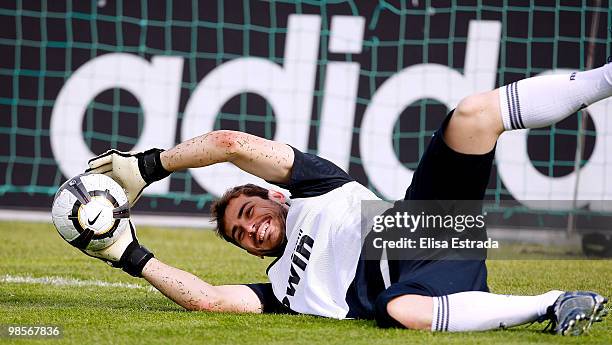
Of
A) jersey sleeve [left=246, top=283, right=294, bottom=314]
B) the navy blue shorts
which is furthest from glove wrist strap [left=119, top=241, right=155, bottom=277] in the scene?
the navy blue shorts

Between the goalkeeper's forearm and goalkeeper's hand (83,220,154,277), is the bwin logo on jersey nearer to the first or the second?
the goalkeeper's forearm

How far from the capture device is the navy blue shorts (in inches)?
147

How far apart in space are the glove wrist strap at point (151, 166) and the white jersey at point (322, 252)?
585mm

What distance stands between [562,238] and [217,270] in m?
3.45

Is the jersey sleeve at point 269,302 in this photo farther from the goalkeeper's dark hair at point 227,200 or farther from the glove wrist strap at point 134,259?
the glove wrist strap at point 134,259

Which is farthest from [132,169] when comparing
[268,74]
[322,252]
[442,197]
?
[268,74]

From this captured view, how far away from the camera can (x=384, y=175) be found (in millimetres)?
9031

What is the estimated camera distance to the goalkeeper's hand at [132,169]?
169 inches

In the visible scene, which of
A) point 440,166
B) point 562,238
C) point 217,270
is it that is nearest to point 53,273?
point 217,270

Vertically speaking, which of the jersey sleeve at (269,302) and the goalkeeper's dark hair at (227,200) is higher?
the goalkeeper's dark hair at (227,200)

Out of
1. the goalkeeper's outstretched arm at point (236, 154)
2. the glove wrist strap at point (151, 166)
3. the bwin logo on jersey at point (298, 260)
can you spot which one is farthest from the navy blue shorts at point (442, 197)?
the glove wrist strap at point (151, 166)

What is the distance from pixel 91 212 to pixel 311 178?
93 centimetres

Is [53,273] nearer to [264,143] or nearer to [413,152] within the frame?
[264,143]

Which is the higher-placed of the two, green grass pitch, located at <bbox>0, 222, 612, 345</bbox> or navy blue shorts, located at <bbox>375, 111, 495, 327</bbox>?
navy blue shorts, located at <bbox>375, 111, 495, 327</bbox>
